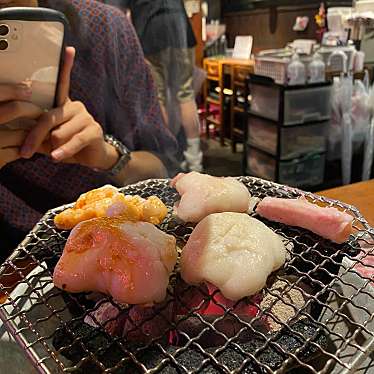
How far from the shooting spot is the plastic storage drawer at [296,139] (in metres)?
3.65

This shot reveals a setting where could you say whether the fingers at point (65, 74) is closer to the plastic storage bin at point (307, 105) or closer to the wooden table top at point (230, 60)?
the plastic storage bin at point (307, 105)

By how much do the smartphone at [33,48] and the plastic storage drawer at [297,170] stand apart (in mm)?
2849

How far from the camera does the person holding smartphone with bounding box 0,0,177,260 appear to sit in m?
1.43

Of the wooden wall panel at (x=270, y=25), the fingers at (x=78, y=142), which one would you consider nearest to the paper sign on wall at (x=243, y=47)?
the wooden wall panel at (x=270, y=25)

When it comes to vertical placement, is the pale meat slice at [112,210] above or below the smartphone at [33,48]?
below

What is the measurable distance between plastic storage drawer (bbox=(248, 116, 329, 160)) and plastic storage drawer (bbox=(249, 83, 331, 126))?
0.22 feet

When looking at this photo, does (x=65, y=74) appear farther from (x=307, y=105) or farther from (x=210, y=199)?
(x=307, y=105)

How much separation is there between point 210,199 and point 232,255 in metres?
0.21

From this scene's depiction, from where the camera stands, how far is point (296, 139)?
3703mm

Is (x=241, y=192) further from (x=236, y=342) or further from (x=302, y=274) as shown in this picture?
(x=236, y=342)

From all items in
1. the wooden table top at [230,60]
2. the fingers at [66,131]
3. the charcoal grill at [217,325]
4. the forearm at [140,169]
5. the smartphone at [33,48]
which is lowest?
the wooden table top at [230,60]

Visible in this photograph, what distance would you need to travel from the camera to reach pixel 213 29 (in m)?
6.08

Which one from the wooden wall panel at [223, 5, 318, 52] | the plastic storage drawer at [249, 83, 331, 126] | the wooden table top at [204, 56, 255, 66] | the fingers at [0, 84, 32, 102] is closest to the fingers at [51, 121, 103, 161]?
the fingers at [0, 84, 32, 102]

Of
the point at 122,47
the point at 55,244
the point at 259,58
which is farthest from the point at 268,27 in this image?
the point at 55,244
